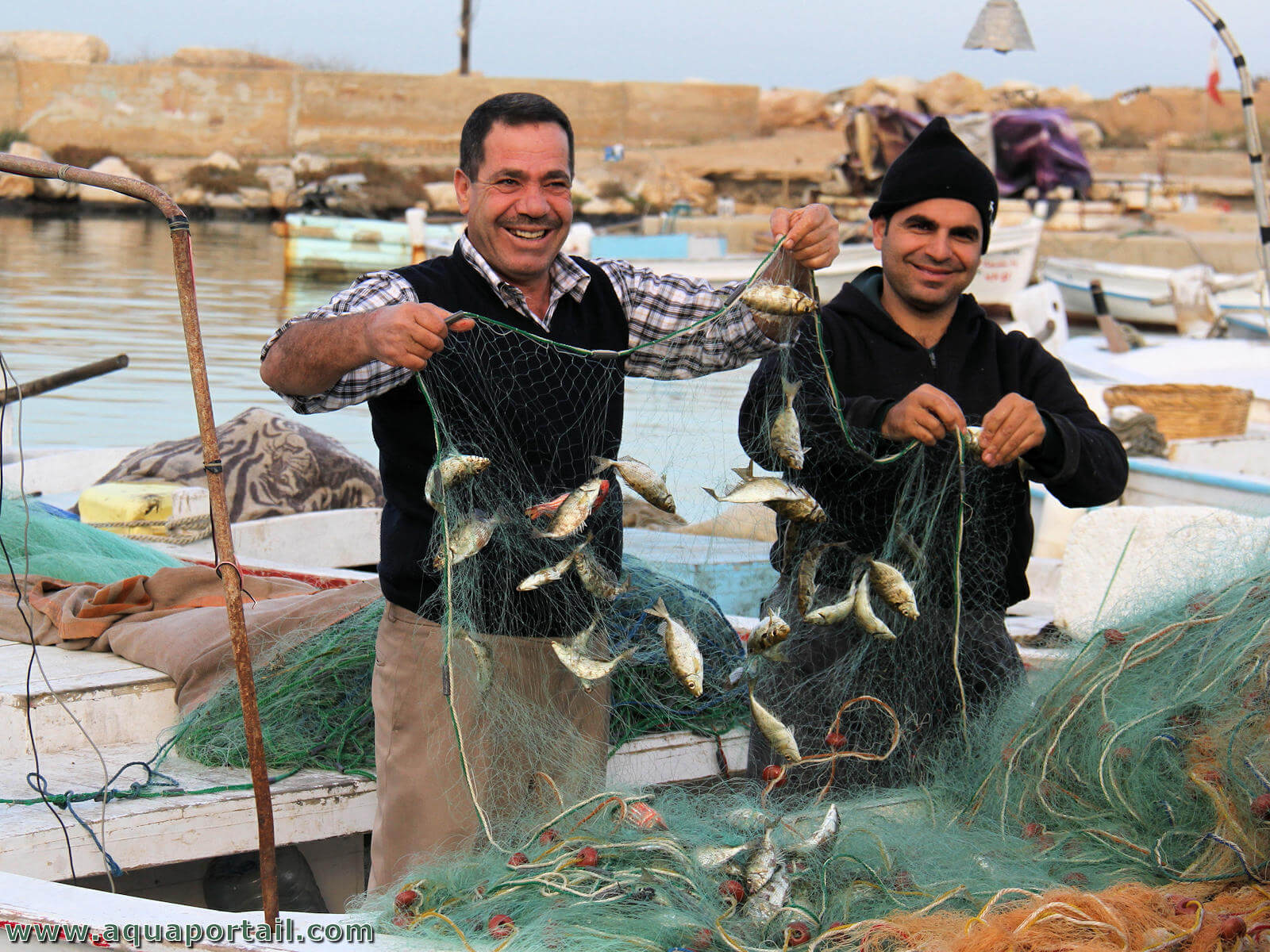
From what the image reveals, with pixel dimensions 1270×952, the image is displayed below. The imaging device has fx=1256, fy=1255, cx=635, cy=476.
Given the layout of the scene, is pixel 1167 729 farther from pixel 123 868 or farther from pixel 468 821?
pixel 123 868

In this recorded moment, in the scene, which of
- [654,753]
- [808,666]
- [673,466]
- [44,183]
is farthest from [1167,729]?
[44,183]

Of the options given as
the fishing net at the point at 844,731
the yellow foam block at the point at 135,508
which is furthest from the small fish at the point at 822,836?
the yellow foam block at the point at 135,508

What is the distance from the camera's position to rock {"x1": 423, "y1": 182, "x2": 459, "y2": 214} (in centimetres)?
3946

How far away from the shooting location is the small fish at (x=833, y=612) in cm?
316

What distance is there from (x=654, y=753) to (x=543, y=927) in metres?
1.82

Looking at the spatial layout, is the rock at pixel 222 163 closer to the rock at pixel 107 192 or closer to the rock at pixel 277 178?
the rock at pixel 277 178

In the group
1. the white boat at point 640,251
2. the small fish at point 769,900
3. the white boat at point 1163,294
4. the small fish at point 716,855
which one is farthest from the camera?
the white boat at point 640,251

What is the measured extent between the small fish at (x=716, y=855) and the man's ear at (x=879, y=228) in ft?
5.33

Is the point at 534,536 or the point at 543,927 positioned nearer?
the point at 543,927

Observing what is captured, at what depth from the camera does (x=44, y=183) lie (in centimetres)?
3934

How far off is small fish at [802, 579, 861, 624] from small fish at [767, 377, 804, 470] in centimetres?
36

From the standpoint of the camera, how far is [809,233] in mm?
3117

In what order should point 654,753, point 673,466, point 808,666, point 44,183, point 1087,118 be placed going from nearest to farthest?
point 808,666, point 673,466, point 654,753, point 44,183, point 1087,118

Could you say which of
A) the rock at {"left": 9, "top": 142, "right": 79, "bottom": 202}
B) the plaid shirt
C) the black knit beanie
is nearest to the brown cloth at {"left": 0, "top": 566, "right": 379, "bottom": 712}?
the plaid shirt
